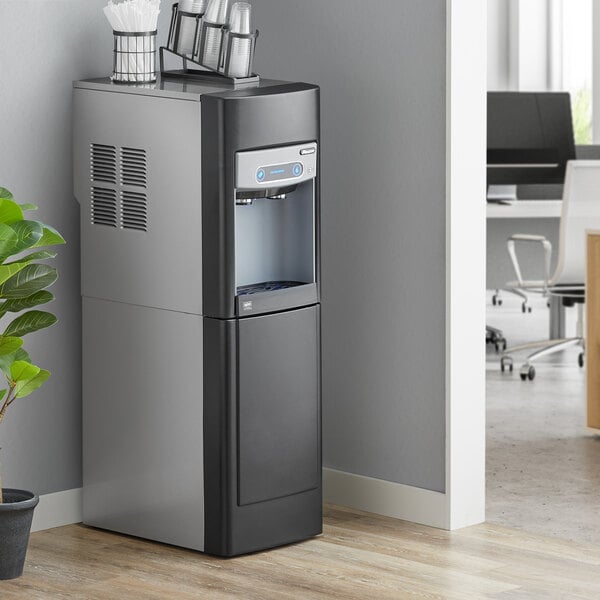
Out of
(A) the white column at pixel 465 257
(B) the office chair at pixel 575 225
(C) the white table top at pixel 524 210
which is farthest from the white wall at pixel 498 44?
(A) the white column at pixel 465 257

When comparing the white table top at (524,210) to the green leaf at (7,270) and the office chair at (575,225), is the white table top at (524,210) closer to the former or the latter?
the office chair at (575,225)

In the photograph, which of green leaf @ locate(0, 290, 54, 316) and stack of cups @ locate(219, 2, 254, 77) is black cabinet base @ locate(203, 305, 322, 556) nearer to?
green leaf @ locate(0, 290, 54, 316)

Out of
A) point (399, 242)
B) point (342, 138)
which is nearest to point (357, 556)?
point (399, 242)

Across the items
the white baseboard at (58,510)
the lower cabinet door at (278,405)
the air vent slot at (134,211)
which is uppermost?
the air vent slot at (134,211)

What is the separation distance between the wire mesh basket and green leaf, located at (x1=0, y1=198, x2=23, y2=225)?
2.11 feet

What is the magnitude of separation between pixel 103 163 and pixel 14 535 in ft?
3.46

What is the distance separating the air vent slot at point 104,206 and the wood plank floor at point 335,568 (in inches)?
36.2

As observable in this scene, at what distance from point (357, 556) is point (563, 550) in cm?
58

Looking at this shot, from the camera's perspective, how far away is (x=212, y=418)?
3.74 meters

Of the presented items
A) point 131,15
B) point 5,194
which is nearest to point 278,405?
point 5,194

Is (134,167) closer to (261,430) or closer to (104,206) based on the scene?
(104,206)

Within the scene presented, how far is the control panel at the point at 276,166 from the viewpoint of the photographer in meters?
3.63

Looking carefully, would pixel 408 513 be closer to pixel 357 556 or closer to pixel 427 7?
pixel 357 556

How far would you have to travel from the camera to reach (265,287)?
3844 millimetres
